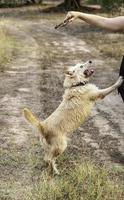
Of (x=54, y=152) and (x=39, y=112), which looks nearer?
(x=54, y=152)

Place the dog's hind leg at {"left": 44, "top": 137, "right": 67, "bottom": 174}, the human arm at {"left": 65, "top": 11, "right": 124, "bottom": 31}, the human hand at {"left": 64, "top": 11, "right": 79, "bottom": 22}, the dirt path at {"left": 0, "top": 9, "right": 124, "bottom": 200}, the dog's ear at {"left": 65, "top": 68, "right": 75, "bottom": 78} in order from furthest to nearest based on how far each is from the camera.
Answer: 1. the dirt path at {"left": 0, "top": 9, "right": 124, "bottom": 200}
2. the dog's ear at {"left": 65, "top": 68, "right": 75, "bottom": 78}
3. the dog's hind leg at {"left": 44, "top": 137, "right": 67, "bottom": 174}
4. the human arm at {"left": 65, "top": 11, "right": 124, "bottom": 31}
5. the human hand at {"left": 64, "top": 11, "right": 79, "bottom": 22}

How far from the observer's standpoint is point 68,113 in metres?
6.56

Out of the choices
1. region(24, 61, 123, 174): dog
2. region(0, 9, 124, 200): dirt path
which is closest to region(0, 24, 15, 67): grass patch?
region(0, 9, 124, 200): dirt path

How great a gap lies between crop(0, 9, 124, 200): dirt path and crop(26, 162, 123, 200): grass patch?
0.25 m

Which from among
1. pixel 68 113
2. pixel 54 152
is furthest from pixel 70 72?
pixel 54 152

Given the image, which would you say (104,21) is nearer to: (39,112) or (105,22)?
(105,22)

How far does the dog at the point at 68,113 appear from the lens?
6438 millimetres

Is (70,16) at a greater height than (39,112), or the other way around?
(70,16)

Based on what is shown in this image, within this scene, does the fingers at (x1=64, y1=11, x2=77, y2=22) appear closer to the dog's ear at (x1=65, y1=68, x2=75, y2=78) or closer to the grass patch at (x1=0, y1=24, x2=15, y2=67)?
the dog's ear at (x1=65, y1=68, x2=75, y2=78)

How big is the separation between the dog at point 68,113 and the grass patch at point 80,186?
32 centimetres

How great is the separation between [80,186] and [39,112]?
3.58 meters

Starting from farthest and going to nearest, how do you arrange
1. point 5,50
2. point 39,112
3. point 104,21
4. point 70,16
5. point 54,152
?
point 5,50 → point 39,112 → point 54,152 → point 104,21 → point 70,16

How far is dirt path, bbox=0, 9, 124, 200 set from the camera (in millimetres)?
6783

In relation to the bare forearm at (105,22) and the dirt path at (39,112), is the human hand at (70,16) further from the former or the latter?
the dirt path at (39,112)
